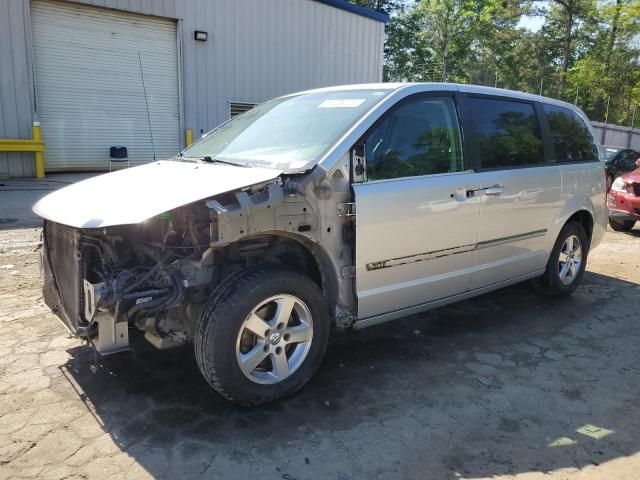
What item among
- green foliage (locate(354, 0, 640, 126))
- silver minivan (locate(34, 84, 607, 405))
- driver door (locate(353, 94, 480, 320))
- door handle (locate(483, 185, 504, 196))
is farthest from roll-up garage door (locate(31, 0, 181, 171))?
green foliage (locate(354, 0, 640, 126))

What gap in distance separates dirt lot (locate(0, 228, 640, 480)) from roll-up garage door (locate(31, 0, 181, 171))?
849 cm

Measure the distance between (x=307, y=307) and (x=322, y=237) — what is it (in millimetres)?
422

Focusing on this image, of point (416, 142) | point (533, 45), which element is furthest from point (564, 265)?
point (533, 45)

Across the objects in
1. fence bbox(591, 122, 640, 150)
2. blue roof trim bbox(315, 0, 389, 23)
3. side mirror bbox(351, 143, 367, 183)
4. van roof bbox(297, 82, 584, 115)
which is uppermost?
blue roof trim bbox(315, 0, 389, 23)

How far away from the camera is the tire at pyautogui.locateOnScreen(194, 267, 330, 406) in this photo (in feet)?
9.39

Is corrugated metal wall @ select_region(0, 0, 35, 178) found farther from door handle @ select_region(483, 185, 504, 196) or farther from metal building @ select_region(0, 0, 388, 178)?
door handle @ select_region(483, 185, 504, 196)

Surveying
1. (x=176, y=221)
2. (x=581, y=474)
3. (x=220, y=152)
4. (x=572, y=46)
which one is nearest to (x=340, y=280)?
(x=176, y=221)

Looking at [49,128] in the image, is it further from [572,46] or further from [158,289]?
[572,46]

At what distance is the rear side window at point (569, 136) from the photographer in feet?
16.2

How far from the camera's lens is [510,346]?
4.16 m

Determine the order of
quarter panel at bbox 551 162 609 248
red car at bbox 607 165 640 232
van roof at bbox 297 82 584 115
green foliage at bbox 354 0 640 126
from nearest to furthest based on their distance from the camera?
van roof at bbox 297 82 584 115, quarter panel at bbox 551 162 609 248, red car at bbox 607 165 640 232, green foliage at bbox 354 0 640 126

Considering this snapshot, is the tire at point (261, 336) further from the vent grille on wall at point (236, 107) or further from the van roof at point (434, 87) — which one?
the vent grille on wall at point (236, 107)

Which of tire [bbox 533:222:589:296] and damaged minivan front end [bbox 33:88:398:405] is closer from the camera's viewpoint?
damaged minivan front end [bbox 33:88:398:405]

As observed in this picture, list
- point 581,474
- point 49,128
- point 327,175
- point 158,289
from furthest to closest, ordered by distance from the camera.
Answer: point 49,128 → point 327,175 → point 158,289 → point 581,474
